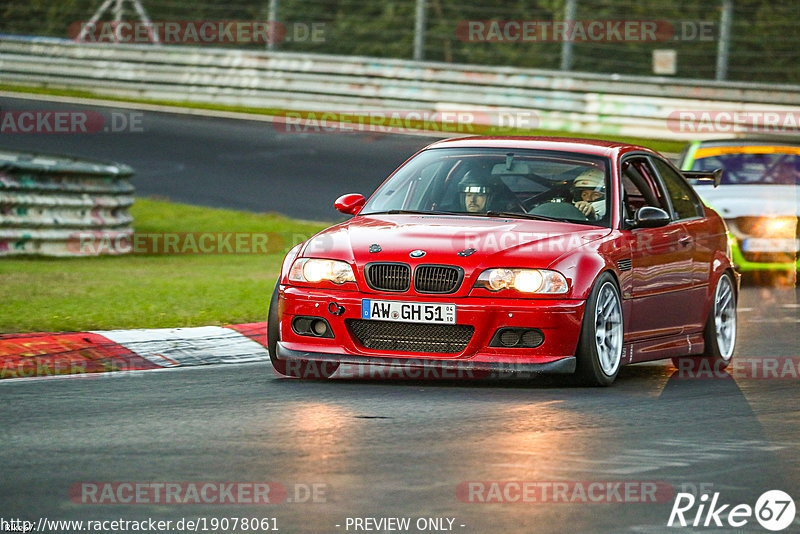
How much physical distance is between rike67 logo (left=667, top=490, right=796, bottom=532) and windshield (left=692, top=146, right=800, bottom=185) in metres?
11.4

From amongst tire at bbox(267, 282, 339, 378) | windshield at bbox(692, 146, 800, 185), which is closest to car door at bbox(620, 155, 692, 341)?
tire at bbox(267, 282, 339, 378)

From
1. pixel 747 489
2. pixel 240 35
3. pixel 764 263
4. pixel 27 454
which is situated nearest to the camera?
pixel 747 489

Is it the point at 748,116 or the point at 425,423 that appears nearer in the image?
the point at 425,423

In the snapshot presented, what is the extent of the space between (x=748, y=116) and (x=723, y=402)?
58.5 ft

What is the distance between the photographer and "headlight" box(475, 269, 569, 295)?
841cm

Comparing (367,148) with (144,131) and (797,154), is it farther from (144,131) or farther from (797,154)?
(797,154)

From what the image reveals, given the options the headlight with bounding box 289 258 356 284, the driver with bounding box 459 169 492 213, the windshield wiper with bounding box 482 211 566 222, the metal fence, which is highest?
the metal fence

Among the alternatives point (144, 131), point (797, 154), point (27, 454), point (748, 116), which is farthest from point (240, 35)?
point (27, 454)

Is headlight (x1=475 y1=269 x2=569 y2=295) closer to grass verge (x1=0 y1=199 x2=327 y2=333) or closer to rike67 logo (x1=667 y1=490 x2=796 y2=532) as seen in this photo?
rike67 logo (x1=667 y1=490 x2=796 y2=532)

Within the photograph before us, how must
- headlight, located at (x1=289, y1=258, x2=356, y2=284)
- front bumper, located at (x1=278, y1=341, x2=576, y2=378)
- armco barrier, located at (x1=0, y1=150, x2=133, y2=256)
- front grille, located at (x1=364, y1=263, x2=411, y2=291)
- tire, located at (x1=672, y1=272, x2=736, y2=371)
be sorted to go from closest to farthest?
front bumper, located at (x1=278, y1=341, x2=576, y2=378)
front grille, located at (x1=364, y1=263, x2=411, y2=291)
headlight, located at (x1=289, y1=258, x2=356, y2=284)
tire, located at (x1=672, y1=272, x2=736, y2=371)
armco barrier, located at (x1=0, y1=150, x2=133, y2=256)

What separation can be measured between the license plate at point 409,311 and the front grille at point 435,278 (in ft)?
0.29

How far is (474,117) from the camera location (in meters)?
27.3

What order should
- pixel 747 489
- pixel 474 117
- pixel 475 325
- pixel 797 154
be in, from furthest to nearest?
pixel 474 117, pixel 797 154, pixel 475 325, pixel 747 489

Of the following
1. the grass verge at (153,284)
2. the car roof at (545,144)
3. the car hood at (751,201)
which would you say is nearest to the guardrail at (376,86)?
the grass verge at (153,284)
